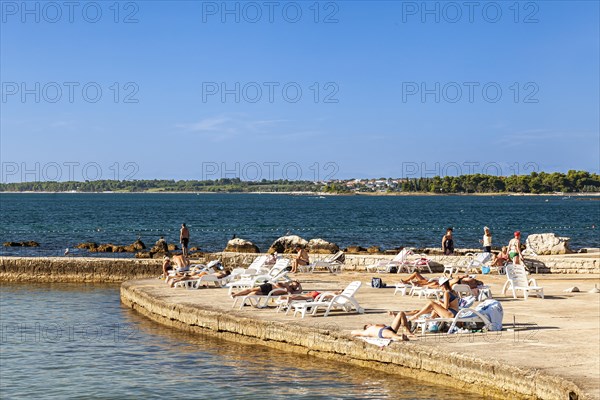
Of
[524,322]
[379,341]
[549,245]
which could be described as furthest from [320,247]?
→ [379,341]

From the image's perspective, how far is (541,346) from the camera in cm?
1362

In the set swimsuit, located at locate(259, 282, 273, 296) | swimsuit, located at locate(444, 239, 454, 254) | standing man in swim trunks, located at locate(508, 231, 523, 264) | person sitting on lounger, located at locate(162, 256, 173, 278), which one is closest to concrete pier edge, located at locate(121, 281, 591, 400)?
swimsuit, located at locate(259, 282, 273, 296)

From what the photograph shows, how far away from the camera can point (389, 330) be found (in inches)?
571

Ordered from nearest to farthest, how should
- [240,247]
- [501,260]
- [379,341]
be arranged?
[379,341]
[501,260]
[240,247]

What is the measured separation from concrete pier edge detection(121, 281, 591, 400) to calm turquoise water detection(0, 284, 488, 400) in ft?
0.72

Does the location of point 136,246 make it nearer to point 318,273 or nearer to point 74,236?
point 74,236

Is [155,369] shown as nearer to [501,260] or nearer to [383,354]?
[383,354]

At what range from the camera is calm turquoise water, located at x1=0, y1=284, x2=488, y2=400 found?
13.2 m

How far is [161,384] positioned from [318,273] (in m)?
14.8

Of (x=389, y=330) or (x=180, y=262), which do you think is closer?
(x=389, y=330)

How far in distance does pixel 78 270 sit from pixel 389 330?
1892 cm

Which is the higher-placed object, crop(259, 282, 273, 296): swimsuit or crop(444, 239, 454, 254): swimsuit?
crop(444, 239, 454, 254): swimsuit

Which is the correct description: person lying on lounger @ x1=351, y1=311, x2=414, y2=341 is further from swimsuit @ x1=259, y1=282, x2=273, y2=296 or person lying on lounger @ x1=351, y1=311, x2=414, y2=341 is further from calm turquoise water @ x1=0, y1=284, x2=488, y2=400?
swimsuit @ x1=259, y1=282, x2=273, y2=296

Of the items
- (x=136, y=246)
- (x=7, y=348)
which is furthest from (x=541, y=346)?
(x=136, y=246)
